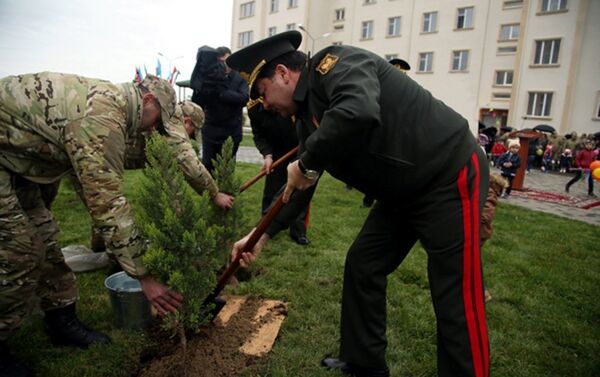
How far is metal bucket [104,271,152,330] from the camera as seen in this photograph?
291 cm

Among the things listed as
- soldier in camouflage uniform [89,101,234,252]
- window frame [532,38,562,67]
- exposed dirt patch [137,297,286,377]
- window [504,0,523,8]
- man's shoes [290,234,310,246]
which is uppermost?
window [504,0,523,8]

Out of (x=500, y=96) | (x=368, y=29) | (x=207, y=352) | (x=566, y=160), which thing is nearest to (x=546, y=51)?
(x=500, y=96)

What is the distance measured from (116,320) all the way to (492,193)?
377cm

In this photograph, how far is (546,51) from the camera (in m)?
26.9

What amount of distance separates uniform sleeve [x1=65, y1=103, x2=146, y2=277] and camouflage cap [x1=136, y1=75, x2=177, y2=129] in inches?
17.4

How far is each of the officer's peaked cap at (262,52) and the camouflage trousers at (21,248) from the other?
1560mm

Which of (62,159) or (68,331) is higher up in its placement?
(62,159)

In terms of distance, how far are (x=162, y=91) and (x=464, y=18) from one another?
3409cm

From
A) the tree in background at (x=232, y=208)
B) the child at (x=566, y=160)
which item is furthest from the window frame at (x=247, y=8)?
the tree in background at (x=232, y=208)

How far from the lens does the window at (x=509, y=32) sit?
93.9 feet

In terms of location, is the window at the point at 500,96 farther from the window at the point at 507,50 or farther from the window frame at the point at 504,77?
the window at the point at 507,50

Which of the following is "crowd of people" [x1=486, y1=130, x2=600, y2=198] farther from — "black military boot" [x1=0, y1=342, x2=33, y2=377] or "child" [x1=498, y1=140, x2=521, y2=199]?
"black military boot" [x1=0, y1=342, x2=33, y2=377]

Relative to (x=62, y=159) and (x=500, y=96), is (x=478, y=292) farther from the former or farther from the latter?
(x=500, y=96)

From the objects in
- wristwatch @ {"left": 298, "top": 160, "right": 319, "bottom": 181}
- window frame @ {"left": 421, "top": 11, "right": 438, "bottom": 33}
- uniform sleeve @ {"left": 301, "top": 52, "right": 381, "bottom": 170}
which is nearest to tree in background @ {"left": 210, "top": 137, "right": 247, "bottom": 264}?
wristwatch @ {"left": 298, "top": 160, "right": 319, "bottom": 181}
